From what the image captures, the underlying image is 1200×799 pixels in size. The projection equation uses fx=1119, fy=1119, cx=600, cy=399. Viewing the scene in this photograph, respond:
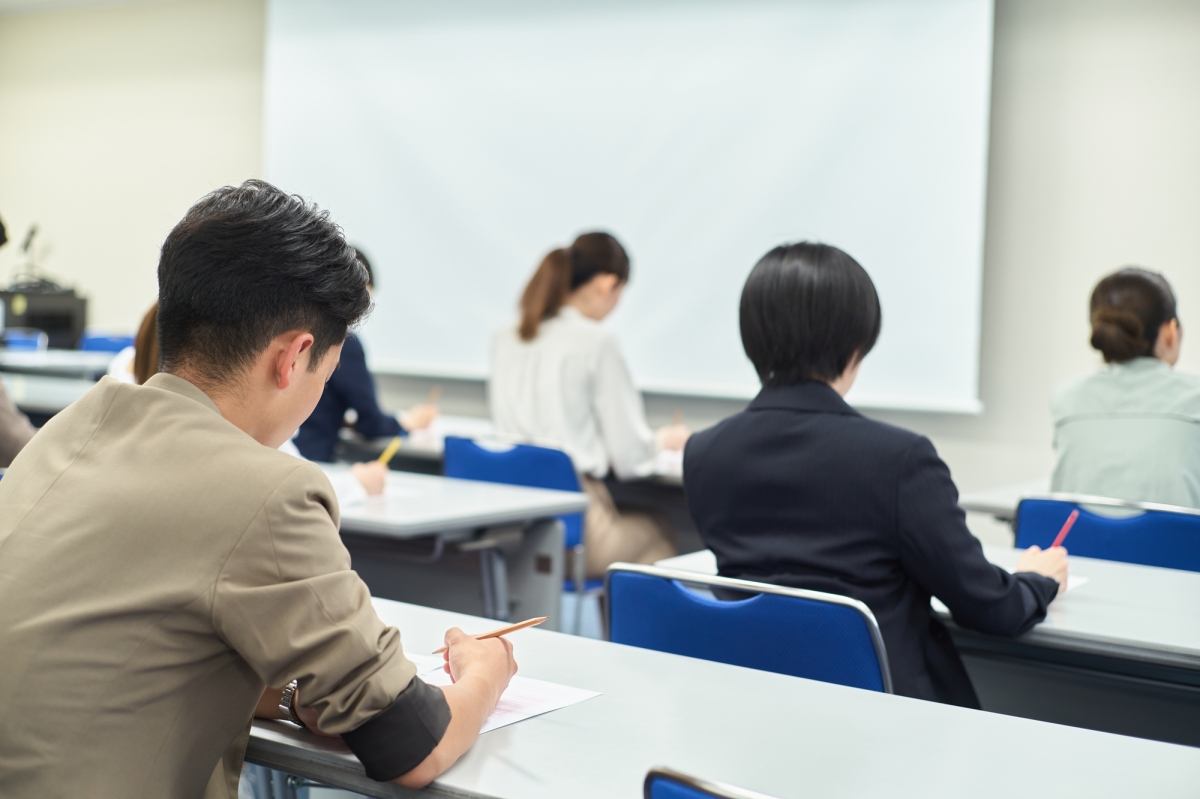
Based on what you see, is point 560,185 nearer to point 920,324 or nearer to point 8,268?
point 920,324

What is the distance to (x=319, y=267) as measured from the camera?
105cm

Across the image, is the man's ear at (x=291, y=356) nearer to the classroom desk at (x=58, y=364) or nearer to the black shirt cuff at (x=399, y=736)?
the black shirt cuff at (x=399, y=736)

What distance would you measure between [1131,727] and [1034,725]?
2.62 ft

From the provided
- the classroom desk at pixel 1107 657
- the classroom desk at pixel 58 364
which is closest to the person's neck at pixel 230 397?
the classroom desk at pixel 1107 657

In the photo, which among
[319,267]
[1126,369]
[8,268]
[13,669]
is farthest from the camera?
[8,268]

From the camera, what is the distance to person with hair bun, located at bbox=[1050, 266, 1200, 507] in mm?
2650

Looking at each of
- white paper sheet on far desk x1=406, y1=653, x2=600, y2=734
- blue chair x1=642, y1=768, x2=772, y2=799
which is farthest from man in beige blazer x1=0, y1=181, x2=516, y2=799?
blue chair x1=642, y1=768, x2=772, y2=799

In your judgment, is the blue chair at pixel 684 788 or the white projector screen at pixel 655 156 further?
the white projector screen at pixel 655 156

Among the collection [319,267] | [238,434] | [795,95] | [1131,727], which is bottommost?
[1131,727]

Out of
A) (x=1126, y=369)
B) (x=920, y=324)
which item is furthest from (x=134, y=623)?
(x=920, y=324)

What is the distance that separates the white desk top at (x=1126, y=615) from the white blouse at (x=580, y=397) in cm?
138

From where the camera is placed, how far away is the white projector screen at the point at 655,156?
4.46m

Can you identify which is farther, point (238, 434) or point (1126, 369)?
point (1126, 369)

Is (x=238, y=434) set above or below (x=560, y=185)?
below
